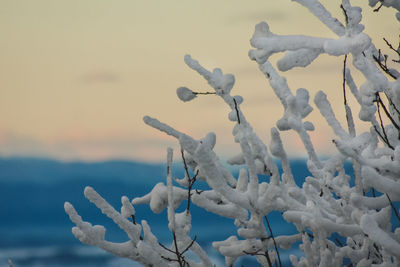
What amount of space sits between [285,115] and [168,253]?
117 centimetres

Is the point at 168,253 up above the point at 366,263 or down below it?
above

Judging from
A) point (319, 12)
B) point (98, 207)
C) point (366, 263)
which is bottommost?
point (366, 263)

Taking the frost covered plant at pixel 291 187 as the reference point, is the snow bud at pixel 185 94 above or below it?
above

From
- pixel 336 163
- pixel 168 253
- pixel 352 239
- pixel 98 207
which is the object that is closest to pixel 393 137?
pixel 336 163

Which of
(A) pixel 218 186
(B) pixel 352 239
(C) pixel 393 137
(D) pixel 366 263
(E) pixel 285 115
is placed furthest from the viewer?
(B) pixel 352 239

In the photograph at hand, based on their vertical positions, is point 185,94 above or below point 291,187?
above

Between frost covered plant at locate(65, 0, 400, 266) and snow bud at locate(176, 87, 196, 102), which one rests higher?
snow bud at locate(176, 87, 196, 102)

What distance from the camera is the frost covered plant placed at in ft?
8.72

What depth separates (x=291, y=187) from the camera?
10.8 feet

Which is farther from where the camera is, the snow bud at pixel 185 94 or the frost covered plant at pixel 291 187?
the snow bud at pixel 185 94

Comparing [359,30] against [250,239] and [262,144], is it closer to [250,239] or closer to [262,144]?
[262,144]

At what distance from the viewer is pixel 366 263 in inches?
137

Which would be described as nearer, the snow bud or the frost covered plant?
the frost covered plant

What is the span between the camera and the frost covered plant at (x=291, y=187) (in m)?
2.66
